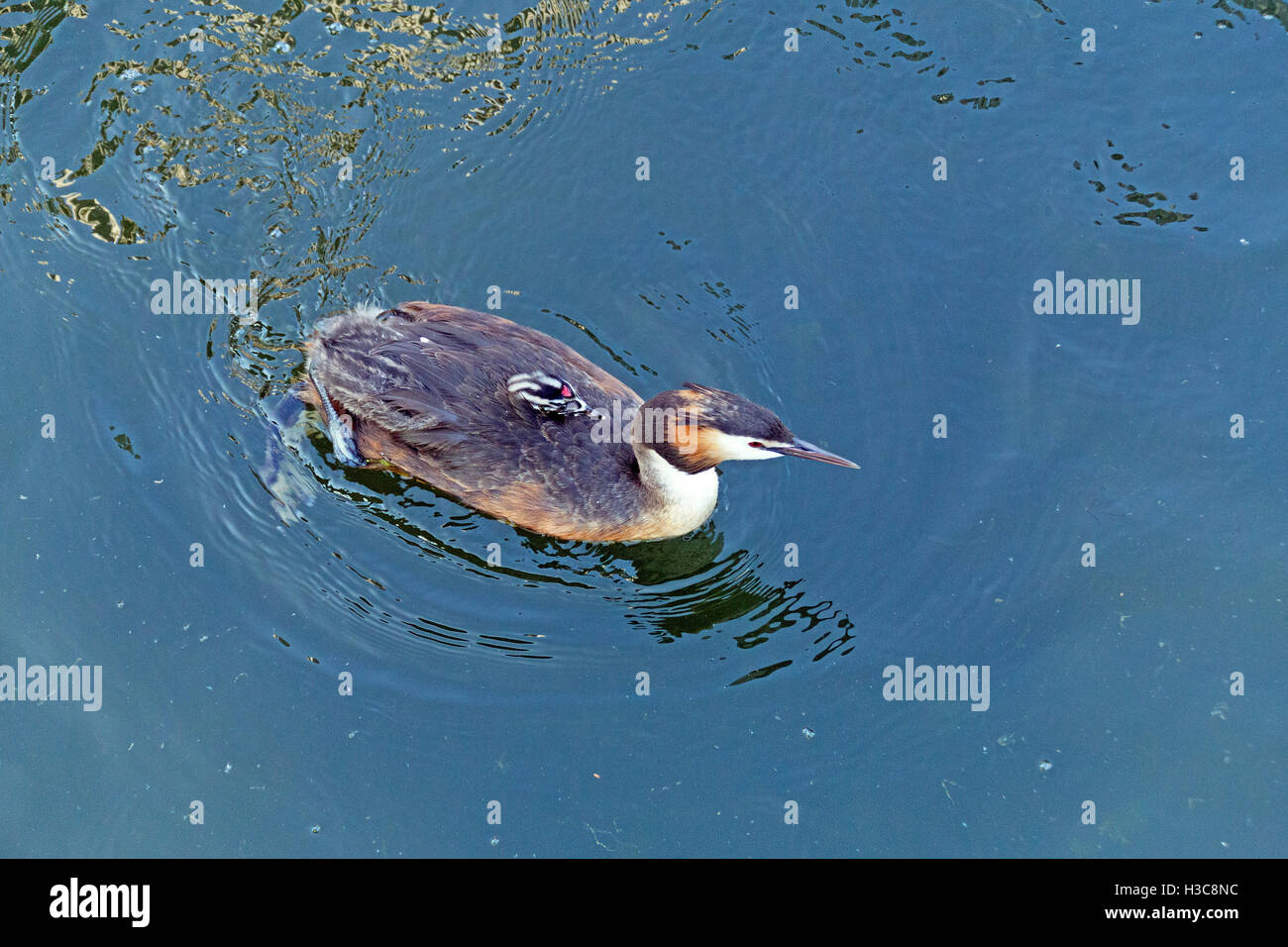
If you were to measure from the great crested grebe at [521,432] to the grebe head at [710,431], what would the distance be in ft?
0.04

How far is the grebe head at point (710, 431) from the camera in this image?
657cm

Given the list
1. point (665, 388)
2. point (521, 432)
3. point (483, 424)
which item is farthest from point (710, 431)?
point (665, 388)

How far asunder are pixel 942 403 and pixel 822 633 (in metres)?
1.81

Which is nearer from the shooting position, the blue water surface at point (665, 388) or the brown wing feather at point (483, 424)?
the blue water surface at point (665, 388)

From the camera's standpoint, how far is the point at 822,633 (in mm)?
7180

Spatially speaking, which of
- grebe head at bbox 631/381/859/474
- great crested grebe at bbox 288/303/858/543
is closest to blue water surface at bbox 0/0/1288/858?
great crested grebe at bbox 288/303/858/543

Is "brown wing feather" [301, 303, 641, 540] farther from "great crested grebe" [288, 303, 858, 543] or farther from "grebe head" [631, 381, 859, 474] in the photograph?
"grebe head" [631, 381, 859, 474]

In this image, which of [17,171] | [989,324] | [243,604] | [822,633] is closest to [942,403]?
[989,324]

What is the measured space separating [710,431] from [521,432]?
45.7 inches

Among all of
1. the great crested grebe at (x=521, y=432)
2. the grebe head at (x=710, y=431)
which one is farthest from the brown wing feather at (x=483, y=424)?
the grebe head at (x=710, y=431)

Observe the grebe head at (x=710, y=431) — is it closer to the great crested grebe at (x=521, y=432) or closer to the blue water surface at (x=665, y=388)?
the great crested grebe at (x=521, y=432)

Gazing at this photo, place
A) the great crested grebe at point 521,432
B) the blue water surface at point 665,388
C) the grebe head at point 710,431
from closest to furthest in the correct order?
the grebe head at point 710,431 → the blue water surface at point 665,388 → the great crested grebe at point 521,432

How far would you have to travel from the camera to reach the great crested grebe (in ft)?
23.1

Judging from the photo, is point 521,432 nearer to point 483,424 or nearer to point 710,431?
point 483,424
